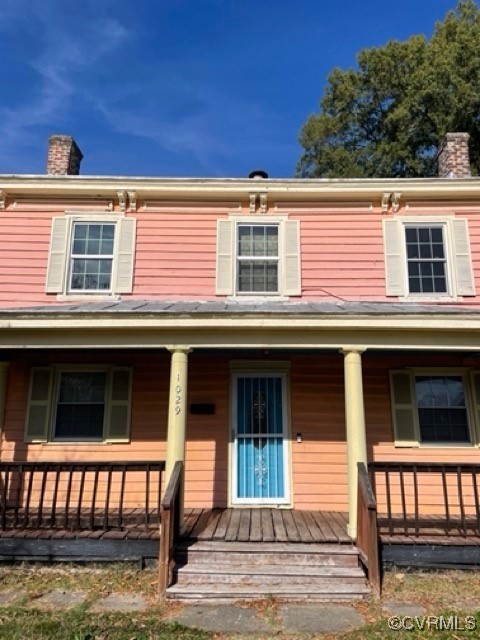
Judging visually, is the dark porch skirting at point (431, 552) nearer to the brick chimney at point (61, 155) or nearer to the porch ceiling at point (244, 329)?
the porch ceiling at point (244, 329)

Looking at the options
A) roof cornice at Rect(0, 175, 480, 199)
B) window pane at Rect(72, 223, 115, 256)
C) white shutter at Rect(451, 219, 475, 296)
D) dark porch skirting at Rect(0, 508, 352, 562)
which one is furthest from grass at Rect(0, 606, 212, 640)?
white shutter at Rect(451, 219, 475, 296)

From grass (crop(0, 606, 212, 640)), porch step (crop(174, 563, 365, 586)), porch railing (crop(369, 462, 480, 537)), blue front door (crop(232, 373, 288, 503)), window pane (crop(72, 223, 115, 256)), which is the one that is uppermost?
window pane (crop(72, 223, 115, 256))

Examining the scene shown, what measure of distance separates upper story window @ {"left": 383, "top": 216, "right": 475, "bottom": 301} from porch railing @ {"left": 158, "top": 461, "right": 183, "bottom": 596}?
4.92 metres

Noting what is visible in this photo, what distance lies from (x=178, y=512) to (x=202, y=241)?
15.4ft

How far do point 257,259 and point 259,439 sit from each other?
124 inches

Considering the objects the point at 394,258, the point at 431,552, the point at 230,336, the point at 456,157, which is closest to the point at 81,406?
the point at 230,336

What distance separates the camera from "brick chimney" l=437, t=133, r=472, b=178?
9031mm

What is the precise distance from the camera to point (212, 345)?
6.28 m

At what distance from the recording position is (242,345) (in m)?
6.25

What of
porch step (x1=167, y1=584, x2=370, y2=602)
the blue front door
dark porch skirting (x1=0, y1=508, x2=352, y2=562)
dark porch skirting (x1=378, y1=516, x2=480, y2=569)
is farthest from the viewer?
the blue front door

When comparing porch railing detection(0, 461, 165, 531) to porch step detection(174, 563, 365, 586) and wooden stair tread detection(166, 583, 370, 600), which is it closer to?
porch step detection(174, 563, 365, 586)

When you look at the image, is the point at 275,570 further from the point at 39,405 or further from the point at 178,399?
the point at 39,405

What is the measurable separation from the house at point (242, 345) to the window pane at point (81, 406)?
33mm

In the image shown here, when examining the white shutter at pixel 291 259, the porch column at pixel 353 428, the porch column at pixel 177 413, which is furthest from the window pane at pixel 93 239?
the porch column at pixel 353 428
